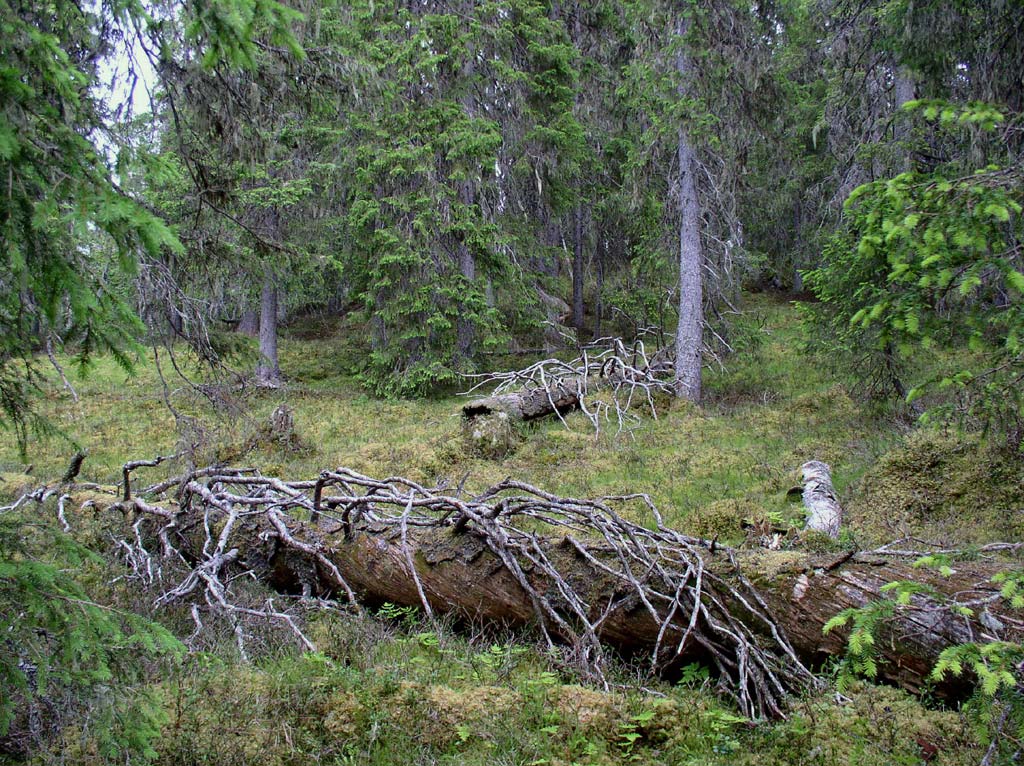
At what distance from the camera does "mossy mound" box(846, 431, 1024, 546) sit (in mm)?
6965

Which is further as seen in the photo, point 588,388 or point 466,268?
point 466,268

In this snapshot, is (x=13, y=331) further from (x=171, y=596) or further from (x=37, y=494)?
(x=37, y=494)

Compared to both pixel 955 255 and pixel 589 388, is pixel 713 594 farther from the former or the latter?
pixel 589 388

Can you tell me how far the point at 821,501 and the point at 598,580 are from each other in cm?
430

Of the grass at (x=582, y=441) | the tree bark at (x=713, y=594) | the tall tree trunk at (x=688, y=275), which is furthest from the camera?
the tall tree trunk at (x=688, y=275)

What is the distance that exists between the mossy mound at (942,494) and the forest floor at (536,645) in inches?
0.9

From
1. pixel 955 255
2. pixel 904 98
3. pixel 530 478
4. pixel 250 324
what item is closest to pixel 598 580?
pixel 955 255

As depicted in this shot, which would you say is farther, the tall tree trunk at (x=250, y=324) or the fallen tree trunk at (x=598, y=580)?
the tall tree trunk at (x=250, y=324)

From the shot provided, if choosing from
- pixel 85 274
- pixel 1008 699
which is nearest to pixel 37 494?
pixel 85 274

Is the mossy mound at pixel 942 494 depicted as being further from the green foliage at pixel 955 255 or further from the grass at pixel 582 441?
the green foliage at pixel 955 255

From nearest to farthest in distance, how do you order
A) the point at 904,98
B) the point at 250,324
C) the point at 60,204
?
the point at 60,204, the point at 904,98, the point at 250,324

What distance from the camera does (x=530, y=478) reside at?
1080 cm

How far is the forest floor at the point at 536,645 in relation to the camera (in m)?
3.61

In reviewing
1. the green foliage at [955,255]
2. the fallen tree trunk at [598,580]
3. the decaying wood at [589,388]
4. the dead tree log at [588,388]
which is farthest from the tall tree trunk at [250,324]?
the green foliage at [955,255]
